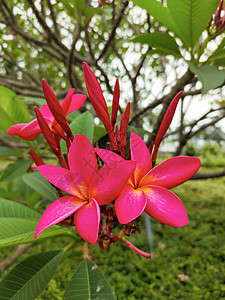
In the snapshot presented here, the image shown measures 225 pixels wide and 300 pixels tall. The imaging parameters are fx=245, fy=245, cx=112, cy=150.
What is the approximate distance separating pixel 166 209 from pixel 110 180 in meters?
0.09

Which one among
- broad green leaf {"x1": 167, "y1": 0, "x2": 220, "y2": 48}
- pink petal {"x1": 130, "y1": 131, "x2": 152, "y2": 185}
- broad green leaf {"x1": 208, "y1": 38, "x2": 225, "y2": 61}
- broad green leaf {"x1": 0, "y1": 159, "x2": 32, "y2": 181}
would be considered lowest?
broad green leaf {"x1": 0, "y1": 159, "x2": 32, "y2": 181}

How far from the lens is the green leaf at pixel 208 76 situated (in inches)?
22.9

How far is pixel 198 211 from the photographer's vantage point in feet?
8.94

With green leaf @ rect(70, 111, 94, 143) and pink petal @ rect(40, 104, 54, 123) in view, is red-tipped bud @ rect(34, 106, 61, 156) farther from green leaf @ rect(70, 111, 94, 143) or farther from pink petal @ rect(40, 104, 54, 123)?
green leaf @ rect(70, 111, 94, 143)

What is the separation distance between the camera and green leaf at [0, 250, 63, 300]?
0.61 meters

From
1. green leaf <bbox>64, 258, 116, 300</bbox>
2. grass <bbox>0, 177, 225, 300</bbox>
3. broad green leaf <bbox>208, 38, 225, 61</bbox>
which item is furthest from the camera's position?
grass <bbox>0, 177, 225, 300</bbox>

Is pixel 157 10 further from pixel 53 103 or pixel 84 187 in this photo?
pixel 84 187

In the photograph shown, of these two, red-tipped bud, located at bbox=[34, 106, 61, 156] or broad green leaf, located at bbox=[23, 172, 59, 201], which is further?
broad green leaf, located at bbox=[23, 172, 59, 201]

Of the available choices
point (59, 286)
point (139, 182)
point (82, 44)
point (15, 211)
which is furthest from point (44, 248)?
point (139, 182)

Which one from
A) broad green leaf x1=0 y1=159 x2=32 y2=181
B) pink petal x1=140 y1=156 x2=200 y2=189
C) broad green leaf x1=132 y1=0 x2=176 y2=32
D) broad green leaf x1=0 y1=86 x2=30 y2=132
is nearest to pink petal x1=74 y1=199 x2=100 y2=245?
pink petal x1=140 y1=156 x2=200 y2=189

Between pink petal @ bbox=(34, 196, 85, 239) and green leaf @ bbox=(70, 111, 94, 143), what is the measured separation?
36 centimetres

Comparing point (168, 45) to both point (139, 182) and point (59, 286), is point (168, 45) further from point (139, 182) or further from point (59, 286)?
point (59, 286)

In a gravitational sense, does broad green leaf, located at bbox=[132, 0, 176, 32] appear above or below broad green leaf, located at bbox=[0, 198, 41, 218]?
above

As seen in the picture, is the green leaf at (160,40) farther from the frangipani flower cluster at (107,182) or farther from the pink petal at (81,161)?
the pink petal at (81,161)
